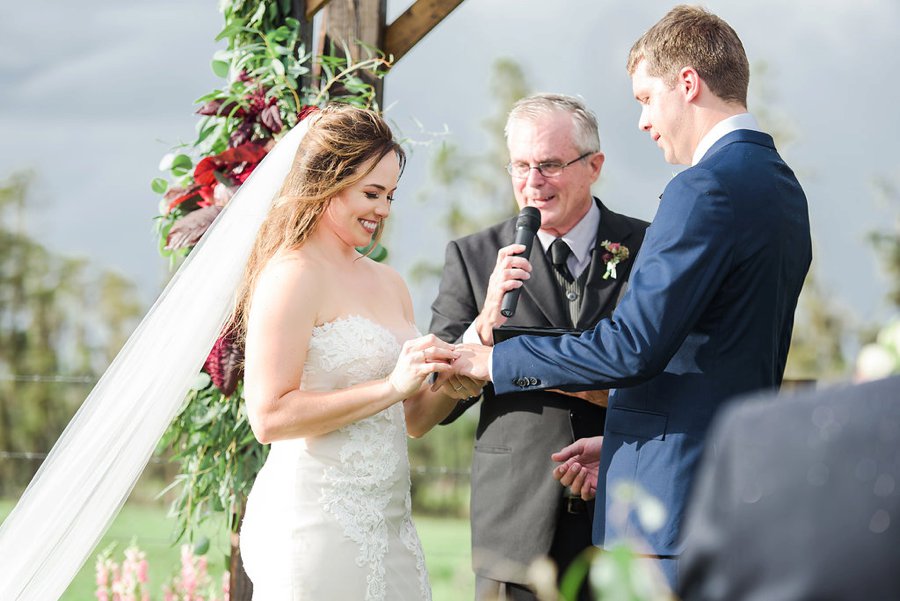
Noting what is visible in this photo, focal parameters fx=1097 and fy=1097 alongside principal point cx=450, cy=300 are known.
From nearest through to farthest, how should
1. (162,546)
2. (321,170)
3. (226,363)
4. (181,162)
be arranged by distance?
1. (321,170)
2. (226,363)
3. (181,162)
4. (162,546)

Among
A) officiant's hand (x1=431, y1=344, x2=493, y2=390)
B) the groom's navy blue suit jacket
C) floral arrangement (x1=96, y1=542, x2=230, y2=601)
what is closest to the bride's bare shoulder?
officiant's hand (x1=431, y1=344, x2=493, y2=390)

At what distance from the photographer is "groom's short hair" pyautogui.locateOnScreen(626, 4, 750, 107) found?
2.67m

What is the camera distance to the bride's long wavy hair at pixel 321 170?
3125mm

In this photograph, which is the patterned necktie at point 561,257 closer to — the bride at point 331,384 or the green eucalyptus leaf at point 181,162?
the bride at point 331,384

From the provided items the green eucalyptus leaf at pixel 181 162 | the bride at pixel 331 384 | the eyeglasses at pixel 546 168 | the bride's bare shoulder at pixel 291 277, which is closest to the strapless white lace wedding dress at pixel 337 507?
the bride at pixel 331 384

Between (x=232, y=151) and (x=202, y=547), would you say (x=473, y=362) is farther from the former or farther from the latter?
(x=202, y=547)

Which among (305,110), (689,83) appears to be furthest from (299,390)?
(305,110)

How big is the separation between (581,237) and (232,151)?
4.38 feet

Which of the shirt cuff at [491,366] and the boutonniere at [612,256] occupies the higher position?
the boutonniere at [612,256]

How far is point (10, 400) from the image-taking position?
12891 mm

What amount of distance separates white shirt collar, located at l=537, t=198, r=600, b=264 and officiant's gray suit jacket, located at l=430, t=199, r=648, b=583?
3cm

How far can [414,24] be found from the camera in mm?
4371

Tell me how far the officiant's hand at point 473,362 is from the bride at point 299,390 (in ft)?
0.12

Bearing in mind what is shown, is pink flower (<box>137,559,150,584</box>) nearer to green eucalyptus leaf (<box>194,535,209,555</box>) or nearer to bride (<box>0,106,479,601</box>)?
green eucalyptus leaf (<box>194,535,209,555</box>)
